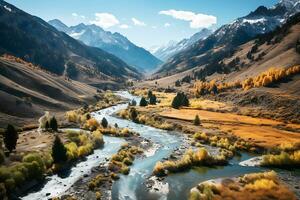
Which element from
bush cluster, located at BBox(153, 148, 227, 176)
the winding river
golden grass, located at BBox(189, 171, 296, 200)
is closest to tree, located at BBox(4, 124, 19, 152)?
the winding river

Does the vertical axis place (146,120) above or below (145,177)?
Result: above

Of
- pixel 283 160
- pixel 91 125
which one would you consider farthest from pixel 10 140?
pixel 283 160

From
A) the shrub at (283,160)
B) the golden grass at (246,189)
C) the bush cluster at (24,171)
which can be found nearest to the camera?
the bush cluster at (24,171)

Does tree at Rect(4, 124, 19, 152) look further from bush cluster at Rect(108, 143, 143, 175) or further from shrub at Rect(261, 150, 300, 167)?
shrub at Rect(261, 150, 300, 167)

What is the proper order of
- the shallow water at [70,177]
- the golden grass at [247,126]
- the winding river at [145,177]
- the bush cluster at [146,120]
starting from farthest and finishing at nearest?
1. the bush cluster at [146,120]
2. the golden grass at [247,126]
3. the winding river at [145,177]
4. the shallow water at [70,177]

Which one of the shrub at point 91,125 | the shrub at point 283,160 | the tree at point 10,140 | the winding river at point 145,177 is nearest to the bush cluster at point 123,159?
the winding river at point 145,177

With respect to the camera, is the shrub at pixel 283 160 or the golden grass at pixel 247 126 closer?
the shrub at pixel 283 160

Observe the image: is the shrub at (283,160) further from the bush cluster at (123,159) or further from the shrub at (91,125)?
the shrub at (91,125)

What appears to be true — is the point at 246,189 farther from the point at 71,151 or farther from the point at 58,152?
the point at 71,151

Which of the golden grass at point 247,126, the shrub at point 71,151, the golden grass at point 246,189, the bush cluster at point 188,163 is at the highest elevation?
the golden grass at point 247,126
